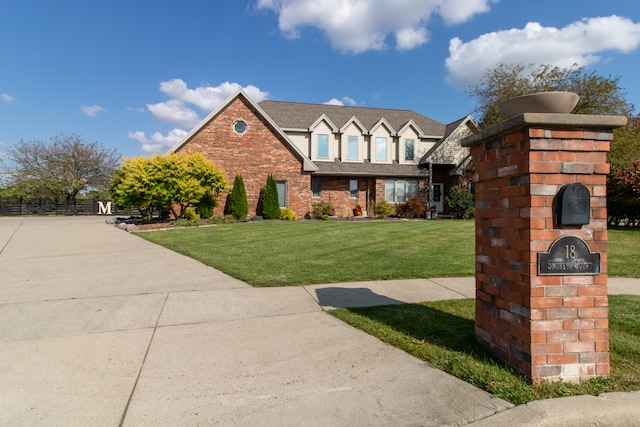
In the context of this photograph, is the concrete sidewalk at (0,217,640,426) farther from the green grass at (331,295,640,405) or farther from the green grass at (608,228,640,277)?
the green grass at (608,228,640,277)

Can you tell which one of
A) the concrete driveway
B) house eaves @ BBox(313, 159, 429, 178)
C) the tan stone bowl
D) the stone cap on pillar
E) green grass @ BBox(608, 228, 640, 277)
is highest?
house eaves @ BBox(313, 159, 429, 178)

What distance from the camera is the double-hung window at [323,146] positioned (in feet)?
74.8

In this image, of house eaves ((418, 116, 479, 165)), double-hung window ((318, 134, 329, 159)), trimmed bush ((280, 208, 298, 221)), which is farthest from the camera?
house eaves ((418, 116, 479, 165))

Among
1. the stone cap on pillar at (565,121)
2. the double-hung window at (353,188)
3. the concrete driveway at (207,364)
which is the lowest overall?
the concrete driveway at (207,364)

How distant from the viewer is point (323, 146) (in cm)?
2284

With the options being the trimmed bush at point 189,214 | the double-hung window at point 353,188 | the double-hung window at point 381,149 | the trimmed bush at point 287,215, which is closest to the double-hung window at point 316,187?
the double-hung window at point 353,188


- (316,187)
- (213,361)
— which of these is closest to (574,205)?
(213,361)

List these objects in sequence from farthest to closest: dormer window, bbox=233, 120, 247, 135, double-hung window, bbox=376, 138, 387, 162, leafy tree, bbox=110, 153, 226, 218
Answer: double-hung window, bbox=376, 138, 387, 162 < dormer window, bbox=233, 120, 247, 135 < leafy tree, bbox=110, 153, 226, 218

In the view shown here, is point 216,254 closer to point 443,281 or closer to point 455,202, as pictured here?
point 443,281

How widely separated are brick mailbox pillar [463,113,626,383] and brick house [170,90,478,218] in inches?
704

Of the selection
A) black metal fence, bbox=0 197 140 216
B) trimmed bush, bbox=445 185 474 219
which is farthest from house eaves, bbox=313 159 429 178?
black metal fence, bbox=0 197 140 216

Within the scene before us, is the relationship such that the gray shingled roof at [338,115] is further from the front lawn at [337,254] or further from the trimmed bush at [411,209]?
the front lawn at [337,254]

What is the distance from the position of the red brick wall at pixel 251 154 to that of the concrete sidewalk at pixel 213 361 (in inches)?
553

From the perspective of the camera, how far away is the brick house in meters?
19.7
